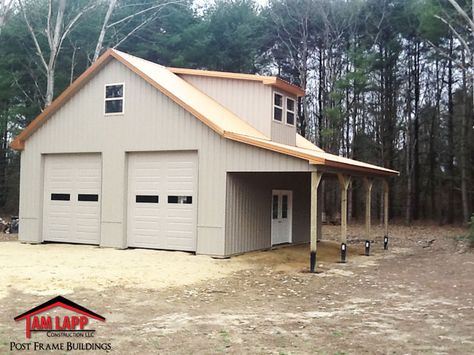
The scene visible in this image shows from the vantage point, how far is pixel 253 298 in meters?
8.96

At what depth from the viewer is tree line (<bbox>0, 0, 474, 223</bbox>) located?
28969 mm

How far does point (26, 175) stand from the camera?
1700 cm

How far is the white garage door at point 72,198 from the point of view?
15.9m

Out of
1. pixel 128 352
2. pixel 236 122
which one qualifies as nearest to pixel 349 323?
pixel 128 352

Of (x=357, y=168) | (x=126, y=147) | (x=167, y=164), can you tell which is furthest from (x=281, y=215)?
(x=126, y=147)

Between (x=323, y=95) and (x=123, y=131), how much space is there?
18.7 metres

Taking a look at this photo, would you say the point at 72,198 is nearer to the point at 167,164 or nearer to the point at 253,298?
the point at 167,164

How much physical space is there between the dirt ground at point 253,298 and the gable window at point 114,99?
162 inches

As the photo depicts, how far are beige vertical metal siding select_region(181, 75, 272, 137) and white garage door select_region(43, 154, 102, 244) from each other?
4.30 metres

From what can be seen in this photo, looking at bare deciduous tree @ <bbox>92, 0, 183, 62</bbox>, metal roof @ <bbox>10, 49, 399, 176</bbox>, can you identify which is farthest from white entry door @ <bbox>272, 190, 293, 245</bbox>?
bare deciduous tree @ <bbox>92, 0, 183, 62</bbox>

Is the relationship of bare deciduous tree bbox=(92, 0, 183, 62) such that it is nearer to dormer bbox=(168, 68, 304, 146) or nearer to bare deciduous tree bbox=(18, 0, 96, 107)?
bare deciduous tree bbox=(18, 0, 96, 107)

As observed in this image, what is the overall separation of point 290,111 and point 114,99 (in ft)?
18.6

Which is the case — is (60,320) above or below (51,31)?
below

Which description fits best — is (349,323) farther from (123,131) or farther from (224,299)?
(123,131)
